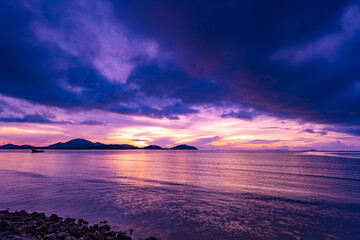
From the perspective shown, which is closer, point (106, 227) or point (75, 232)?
point (75, 232)

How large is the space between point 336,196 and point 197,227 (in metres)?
20.0

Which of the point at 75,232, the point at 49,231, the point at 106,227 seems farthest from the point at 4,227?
the point at 106,227

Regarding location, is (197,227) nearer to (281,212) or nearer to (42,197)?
(281,212)

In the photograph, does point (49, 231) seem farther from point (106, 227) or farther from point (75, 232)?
point (106, 227)

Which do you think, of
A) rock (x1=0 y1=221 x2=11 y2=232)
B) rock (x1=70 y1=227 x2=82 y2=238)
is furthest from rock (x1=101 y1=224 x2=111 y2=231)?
rock (x1=0 y1=221 x2=11 y2=232)

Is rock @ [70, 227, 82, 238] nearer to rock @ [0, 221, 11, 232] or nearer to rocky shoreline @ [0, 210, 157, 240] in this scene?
rocky shoreline @ [0, 210, 157, 240]

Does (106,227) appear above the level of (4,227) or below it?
below

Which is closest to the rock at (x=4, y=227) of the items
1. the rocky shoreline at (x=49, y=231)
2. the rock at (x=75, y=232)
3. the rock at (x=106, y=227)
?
the rocky shoreline at (x=49, y=231)

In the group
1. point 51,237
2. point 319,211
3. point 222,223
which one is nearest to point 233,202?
point 222,223

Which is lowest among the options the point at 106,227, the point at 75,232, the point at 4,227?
the point at 106,227

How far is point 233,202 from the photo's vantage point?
64.4ft

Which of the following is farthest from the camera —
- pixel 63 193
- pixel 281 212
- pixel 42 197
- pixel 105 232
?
pixel 63 193

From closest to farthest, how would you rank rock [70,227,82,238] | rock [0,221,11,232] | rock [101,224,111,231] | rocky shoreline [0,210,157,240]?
rocky shoreline [0,210,157,240], rock [0,221,11,232], rock [70,227,82,238], rock [101,224,111,231]

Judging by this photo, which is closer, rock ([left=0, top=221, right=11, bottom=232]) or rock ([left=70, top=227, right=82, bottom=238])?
rock ([left=0, top=221, right=11, bottom=232])
